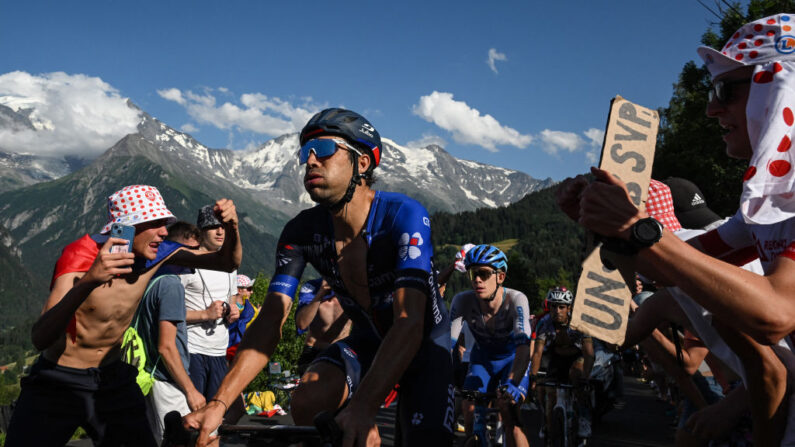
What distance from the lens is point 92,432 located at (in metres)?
4.68

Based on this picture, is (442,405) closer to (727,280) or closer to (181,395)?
(727,280)

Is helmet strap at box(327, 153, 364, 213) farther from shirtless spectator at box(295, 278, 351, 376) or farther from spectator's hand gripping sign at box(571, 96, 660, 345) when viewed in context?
shirtless spectator at box(295, 278, 351, 376)

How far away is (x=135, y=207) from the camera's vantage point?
486 cm

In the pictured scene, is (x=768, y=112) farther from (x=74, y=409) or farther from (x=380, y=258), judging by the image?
(x=74, y=409)

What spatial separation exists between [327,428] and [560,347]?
932 cm

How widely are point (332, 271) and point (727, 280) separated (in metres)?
2.28

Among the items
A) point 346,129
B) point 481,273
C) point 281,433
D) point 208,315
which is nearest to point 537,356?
point 481,273

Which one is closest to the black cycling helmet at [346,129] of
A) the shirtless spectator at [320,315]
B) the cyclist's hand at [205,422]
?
the cyclist's hand at [205,422]

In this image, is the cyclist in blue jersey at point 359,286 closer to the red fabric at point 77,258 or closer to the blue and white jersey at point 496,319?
the red fabric at point 77,258

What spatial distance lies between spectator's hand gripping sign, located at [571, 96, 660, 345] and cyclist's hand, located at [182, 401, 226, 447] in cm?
153

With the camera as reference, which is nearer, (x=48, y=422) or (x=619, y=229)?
(x=619, y=229)

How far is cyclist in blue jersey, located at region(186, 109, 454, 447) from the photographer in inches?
122

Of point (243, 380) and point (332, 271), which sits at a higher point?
point (332, 271)

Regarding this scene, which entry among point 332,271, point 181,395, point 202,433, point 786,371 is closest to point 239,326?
point 181,395
